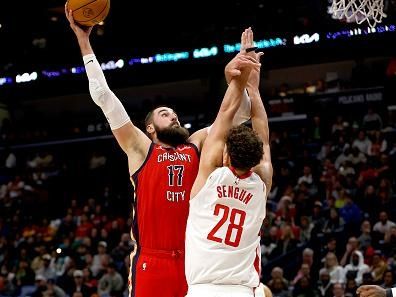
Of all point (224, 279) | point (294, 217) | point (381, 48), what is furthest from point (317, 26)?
point (224, 279)

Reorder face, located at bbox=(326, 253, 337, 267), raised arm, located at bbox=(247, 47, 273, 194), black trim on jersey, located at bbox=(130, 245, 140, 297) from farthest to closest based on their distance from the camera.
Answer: face, located at bbox=(326, 253, 337, 267) < black trim on jersey, located at bbox=(130, 245, 140, 297) < raised arm, located at bbox=(247, 47, 273, 194)

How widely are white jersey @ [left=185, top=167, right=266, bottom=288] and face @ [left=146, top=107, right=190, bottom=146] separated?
81 cm

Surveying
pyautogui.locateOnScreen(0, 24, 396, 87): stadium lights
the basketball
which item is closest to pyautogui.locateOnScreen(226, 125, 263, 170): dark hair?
the basketball

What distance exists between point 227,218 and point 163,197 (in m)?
0.76

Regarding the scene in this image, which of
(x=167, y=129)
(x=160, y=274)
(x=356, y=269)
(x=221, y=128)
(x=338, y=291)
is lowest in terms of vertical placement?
(x=338, y=291)

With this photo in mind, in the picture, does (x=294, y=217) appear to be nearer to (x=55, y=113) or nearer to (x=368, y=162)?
(x=368, y=162)

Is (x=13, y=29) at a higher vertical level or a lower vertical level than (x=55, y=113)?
higher

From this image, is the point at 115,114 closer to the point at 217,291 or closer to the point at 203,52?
the point at 217,291

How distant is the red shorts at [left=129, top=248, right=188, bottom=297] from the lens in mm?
4633

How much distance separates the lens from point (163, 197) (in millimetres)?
4699

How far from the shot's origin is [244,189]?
406cm

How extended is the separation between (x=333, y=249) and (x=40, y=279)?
5.69m

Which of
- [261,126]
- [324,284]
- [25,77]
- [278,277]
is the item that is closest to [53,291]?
[278,277]

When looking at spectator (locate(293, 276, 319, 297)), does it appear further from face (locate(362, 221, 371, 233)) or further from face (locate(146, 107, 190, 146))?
face (locate(146, 107, 190, 146))
